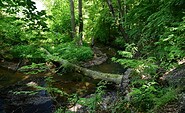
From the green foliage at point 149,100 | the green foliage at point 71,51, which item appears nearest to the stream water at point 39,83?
the green foliage at point 71,51

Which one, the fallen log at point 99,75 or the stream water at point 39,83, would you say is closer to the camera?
the stream water at point 39,83

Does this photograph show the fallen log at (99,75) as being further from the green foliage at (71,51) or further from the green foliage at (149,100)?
the green foliage at (149,100)

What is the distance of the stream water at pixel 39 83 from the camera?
27.6 feet

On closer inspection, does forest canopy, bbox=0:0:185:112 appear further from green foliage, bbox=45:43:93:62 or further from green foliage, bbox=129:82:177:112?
green foliage, bbox=45:43:93:62

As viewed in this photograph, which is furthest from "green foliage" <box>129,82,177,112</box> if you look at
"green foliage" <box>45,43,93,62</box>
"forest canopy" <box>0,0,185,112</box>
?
"green foliage" <box>45,43,93,62</box>

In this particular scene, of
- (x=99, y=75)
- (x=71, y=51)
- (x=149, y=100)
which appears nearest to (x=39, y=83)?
(x=99, y=75)

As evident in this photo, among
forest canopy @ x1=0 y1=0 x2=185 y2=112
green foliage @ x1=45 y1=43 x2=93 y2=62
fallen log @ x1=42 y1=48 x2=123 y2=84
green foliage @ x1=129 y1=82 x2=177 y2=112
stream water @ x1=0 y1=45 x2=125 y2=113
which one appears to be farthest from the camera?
green foliage @ x1=45 y1=43 x2=93 y2=62

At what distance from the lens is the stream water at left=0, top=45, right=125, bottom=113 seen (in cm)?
842

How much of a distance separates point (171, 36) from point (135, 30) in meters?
1.81

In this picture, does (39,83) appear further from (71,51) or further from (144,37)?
(144,37)

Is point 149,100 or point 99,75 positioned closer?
point 149,100

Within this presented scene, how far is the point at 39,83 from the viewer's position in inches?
434

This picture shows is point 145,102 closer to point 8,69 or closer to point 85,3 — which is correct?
point 8,69

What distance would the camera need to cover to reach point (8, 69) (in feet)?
45.1
